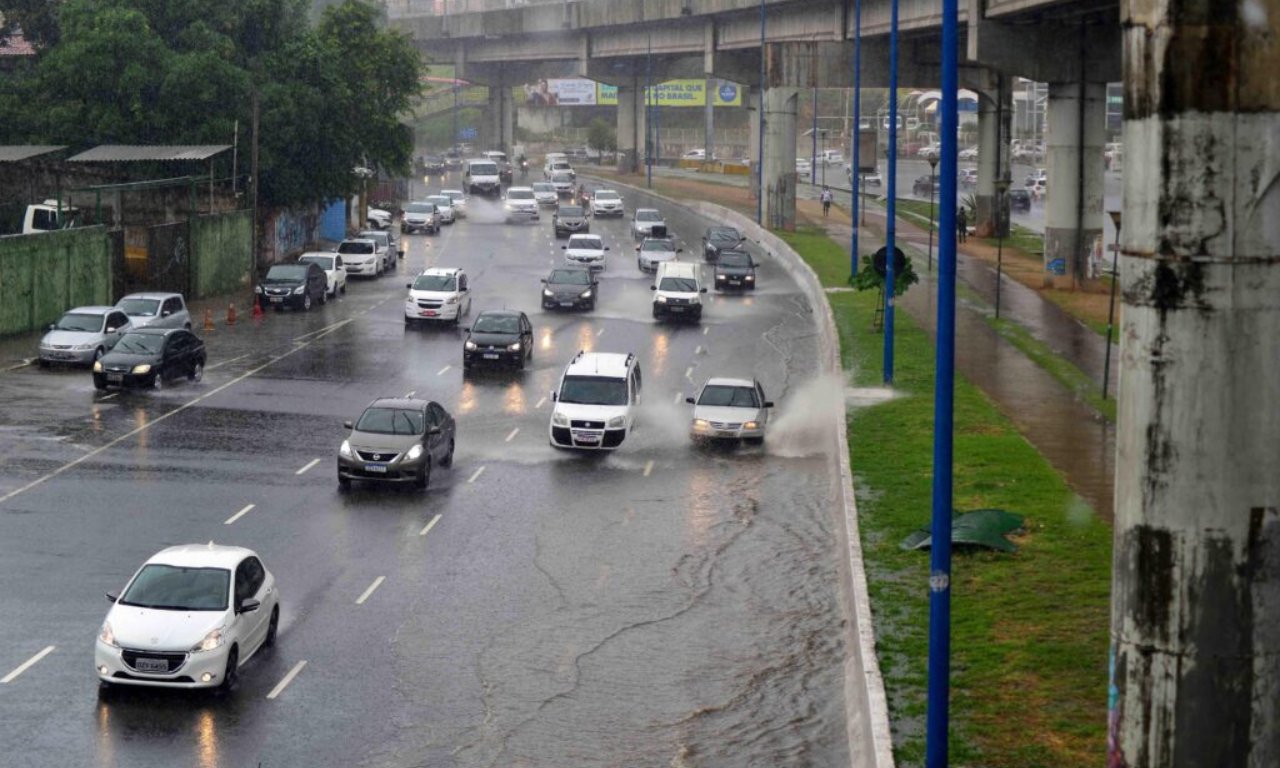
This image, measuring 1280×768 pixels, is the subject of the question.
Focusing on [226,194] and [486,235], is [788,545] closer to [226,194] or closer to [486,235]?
[226,194]

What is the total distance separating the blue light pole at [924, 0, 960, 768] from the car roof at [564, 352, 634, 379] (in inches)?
813

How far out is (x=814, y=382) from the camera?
46.6 meters

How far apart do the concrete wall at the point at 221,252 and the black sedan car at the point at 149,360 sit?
19.2m

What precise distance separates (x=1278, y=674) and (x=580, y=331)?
43.8 meters

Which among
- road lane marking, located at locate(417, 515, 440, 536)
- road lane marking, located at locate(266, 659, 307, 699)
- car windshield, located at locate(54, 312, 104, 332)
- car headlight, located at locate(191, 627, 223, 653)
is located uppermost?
car windshield, located at locate(54, 312, 104, 332)

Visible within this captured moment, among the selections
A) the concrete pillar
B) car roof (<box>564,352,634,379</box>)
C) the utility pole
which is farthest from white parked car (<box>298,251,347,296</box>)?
the concrete pillar

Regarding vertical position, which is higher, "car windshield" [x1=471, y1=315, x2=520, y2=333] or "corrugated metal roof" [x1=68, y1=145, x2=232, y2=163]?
"corrugated metal roof" [x1=68, y1=145, x2=232, y2=163]

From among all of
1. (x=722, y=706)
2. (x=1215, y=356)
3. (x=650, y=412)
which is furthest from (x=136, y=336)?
(x=1215, y=356)

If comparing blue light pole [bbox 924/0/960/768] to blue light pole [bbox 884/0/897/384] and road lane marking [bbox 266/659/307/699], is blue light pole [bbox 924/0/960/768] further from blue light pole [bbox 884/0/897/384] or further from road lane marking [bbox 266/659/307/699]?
blue light pole [bbox 884/0/897/384]

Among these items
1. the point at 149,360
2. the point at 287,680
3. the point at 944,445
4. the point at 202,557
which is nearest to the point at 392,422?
the point at 149,360

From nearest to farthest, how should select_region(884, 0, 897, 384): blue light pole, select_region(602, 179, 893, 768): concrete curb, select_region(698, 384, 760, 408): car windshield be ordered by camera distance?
1. select_region(602, 179, 893, 768): concrete curb
2. select_region(698, 384, 760, 408): car windshield
3. select_region(884, 0, 897, 384): blue light pole

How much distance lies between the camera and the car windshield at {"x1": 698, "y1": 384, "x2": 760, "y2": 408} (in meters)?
38.1

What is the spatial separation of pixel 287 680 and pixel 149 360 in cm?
2291

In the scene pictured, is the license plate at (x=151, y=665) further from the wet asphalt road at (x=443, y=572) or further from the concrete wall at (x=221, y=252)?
the concrete wall at (x=221, y=252)
